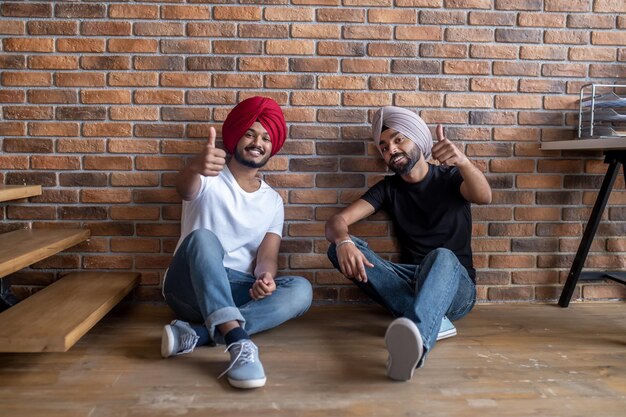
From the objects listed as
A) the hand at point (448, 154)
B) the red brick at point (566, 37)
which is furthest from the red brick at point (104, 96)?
the red brick at point (566, 37)

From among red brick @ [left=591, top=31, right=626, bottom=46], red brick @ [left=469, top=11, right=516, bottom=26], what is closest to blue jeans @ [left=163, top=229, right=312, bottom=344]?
red brick @ [left=469, top=11, right=516, bottom=26]

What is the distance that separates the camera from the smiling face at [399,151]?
237cm

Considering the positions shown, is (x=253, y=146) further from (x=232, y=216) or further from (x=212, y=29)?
(x=212, y=29)

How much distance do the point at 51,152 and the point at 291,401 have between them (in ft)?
5.68

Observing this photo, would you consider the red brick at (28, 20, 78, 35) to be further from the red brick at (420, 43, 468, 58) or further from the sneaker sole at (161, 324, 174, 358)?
the red brick at (420, 43, 468, 58)

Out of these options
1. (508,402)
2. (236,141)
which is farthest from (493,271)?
(236,141)

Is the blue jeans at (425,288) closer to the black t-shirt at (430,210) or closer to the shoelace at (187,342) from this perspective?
the black t-shirt at (430,210)

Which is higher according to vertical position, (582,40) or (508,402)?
(582,40)

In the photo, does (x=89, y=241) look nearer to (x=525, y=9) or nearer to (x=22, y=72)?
(x=22, y=72)

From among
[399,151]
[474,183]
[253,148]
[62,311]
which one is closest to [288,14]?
[253,148]

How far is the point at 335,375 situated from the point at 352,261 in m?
0.50

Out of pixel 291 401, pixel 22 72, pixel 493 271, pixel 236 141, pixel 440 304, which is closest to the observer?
pixel 291 401

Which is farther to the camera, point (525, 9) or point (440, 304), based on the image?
point (525, 9)

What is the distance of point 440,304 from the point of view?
1974mm
